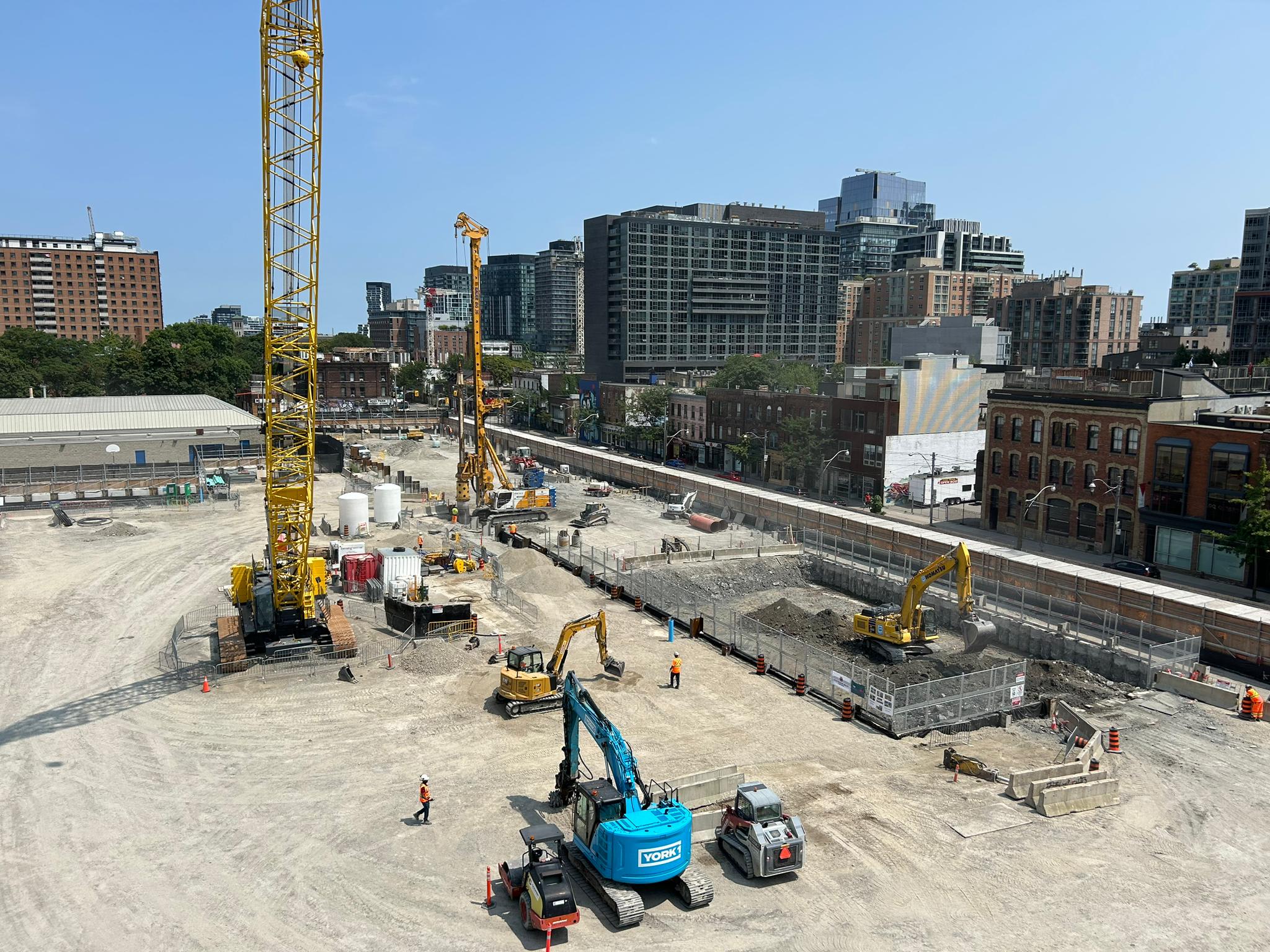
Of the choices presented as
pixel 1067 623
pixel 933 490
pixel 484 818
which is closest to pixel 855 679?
pixel 1067 623

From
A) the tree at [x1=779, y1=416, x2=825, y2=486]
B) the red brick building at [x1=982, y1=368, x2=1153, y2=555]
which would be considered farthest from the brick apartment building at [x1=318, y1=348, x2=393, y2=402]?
the red brick building at [x1=982, y1=368, x2=1153, y2=555]

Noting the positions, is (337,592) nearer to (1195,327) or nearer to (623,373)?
(623,373)

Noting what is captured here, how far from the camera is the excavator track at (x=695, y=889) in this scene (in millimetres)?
20594

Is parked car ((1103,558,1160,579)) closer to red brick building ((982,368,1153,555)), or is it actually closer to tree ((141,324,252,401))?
red brick building ((982,368,1153,555))

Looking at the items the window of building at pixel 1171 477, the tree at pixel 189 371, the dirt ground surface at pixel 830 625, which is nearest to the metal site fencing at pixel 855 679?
the dirt ground surface at pixel 830 625

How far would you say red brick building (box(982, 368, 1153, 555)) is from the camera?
55219 millimetres

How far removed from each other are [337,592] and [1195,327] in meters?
202

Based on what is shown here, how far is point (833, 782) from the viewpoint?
27.0m

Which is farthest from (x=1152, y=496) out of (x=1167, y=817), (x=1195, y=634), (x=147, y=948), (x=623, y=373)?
(x=623, y=373)

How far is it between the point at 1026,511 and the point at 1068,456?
453 cm

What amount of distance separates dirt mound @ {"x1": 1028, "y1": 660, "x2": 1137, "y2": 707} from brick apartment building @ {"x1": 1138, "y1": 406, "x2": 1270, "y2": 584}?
56.2ft

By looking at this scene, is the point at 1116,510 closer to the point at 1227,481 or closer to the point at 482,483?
the point at 1227,481

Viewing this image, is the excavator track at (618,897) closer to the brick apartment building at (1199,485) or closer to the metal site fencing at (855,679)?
the metal site fencing at (855,679)

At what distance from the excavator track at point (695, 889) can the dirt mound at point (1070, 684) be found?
63.8ft
